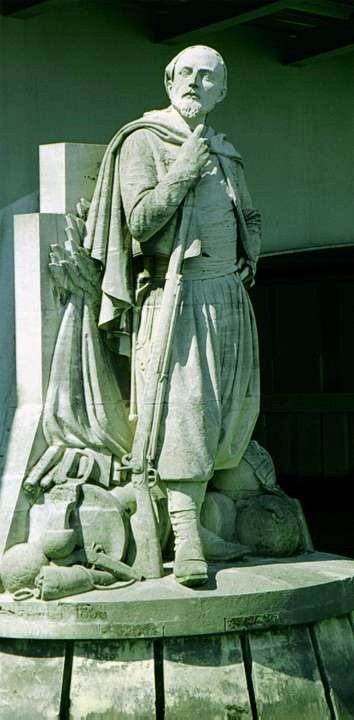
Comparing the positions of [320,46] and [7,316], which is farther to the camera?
[320,46]

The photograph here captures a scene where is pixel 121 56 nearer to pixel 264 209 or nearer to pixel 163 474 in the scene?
pixel 264 209

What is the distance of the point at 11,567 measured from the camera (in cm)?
1170

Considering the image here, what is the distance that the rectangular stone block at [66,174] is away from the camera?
40.4 ft

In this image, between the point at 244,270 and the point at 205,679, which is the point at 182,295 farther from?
the point at 205,679

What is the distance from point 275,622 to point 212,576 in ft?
1.57

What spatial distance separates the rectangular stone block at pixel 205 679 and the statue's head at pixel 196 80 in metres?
3.18

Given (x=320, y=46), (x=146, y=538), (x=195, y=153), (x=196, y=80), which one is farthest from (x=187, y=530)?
(x=320, y=46)

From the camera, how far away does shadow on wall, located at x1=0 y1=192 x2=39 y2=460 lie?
1241 cm

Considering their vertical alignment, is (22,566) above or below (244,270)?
below

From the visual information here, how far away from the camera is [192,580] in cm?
1158

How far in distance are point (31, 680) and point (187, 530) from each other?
1.27m

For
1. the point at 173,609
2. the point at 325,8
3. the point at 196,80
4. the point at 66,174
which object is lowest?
the point at 173,609

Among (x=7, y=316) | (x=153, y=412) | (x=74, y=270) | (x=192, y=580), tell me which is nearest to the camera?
(x=192, y=580)

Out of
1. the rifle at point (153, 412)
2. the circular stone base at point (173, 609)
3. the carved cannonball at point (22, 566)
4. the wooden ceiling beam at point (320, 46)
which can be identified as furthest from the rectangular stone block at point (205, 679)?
the wooden ceiling beam at point (320, 46)
